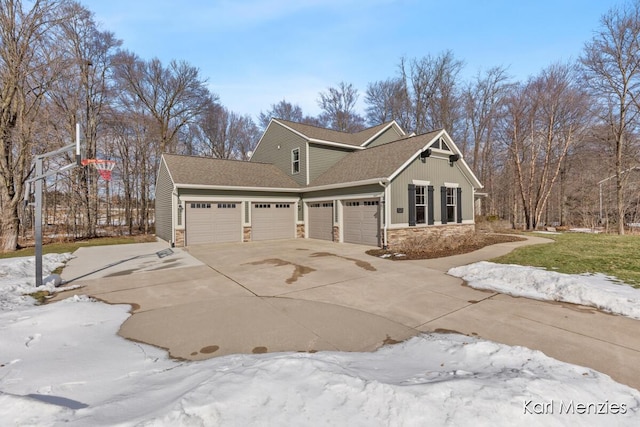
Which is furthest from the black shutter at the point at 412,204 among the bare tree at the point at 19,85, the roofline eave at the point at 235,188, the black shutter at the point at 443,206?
the bare tree at the point at 19,85

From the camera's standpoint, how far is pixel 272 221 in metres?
16.0

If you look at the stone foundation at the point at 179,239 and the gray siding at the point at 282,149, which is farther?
the gray siding at the point at 282,149

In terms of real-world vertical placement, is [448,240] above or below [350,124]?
below

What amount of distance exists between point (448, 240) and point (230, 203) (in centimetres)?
1087

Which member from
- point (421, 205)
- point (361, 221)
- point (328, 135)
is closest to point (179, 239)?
point (361, 221)

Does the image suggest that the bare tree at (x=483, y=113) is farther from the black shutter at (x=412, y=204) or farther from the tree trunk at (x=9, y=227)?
the tree trunk at (x=9, y=227)

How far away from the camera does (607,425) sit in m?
2.01

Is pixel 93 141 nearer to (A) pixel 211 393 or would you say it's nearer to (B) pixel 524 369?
(A) pixel 211 393

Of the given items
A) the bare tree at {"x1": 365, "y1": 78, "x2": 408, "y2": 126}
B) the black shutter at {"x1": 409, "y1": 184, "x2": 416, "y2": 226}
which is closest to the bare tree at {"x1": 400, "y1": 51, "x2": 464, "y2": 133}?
the bare tree at {"x1": 365, "y1": 78, "x2": 408, "y2": 126}

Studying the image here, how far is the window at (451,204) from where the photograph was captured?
47.8 feet

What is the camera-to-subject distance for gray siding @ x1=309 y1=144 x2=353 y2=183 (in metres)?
16.8

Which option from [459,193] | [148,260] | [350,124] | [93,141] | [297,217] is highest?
[350,124]

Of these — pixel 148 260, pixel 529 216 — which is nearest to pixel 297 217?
pixel 148 260

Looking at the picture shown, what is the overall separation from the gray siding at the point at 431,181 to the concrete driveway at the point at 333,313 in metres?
4.52
